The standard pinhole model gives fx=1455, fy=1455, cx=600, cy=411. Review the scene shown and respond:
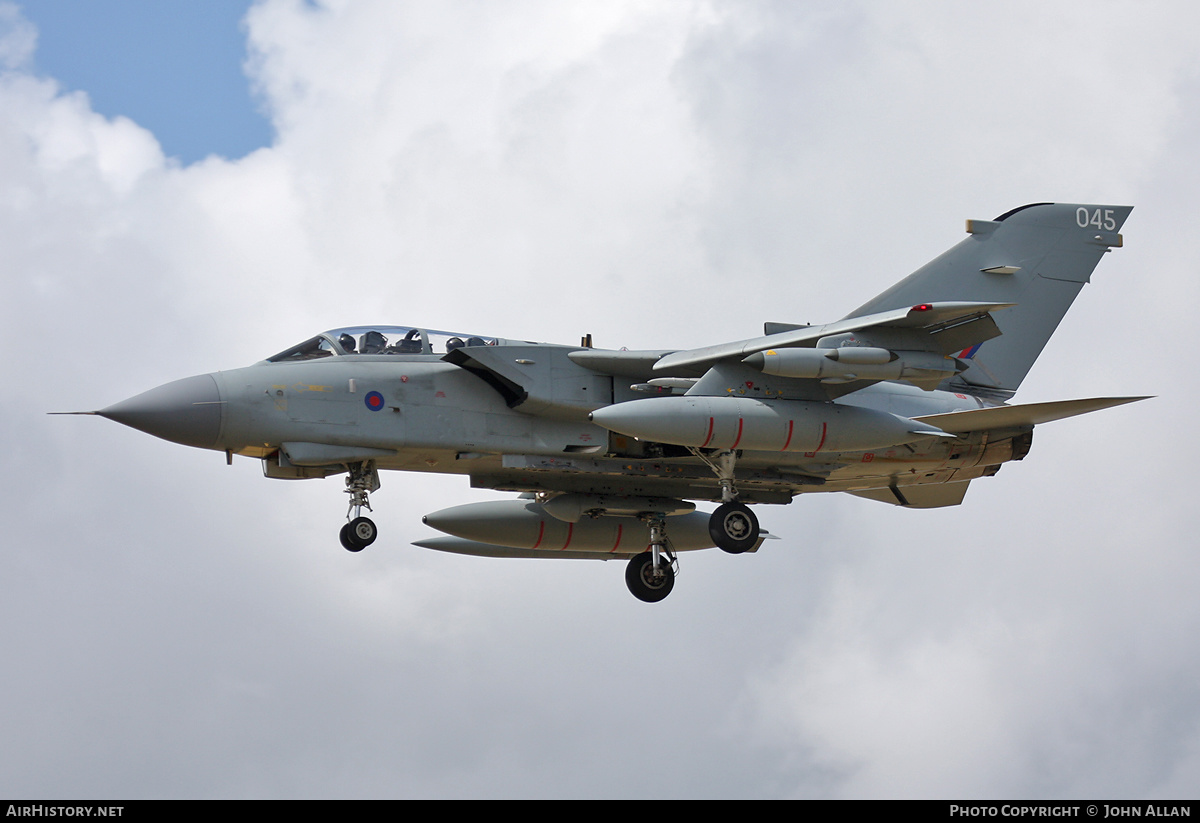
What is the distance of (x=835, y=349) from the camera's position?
61.3 ft

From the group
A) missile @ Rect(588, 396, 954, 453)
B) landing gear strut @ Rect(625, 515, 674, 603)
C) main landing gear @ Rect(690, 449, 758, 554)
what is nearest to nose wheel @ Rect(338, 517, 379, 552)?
missile @ Rect(588, 396, 954, 453)

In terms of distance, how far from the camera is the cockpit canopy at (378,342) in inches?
762

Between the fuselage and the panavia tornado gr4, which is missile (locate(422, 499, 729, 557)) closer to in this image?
the panavia tornado gr4

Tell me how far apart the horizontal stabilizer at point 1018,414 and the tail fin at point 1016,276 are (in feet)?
4.54

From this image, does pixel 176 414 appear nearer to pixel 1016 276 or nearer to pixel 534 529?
pixel 534 529

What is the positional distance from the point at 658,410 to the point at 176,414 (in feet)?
20.0

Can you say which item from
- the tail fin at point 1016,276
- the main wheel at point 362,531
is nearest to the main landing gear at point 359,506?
the main wheel at point 362,531

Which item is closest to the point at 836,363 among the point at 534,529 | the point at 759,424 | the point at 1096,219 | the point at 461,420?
the point at 759,424

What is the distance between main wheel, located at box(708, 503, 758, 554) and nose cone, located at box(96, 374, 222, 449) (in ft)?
22.1

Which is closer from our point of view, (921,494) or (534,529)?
(534,529)

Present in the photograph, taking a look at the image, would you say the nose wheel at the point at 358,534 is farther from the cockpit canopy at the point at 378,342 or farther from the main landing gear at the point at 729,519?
the main landing gear at the point at 729,519

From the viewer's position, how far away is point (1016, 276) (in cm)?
2255
